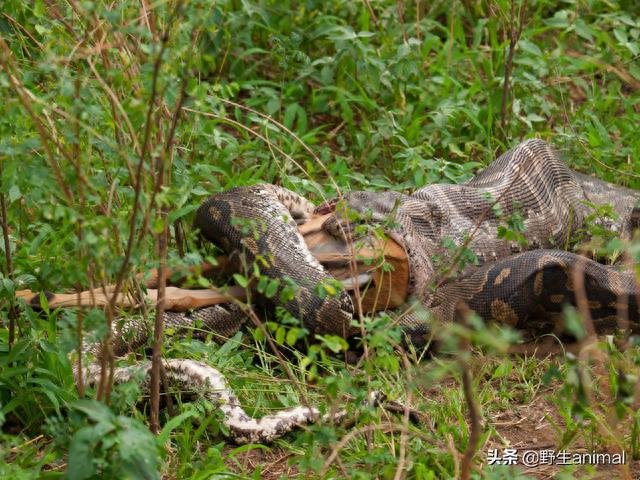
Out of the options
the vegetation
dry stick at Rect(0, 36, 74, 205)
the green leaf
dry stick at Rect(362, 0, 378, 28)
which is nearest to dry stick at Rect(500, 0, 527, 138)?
the vegetation

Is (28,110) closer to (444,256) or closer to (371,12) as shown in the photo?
(444,256)

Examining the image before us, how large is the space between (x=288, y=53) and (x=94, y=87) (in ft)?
10.3

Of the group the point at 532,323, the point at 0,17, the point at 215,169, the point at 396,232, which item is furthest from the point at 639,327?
the point at 0,17

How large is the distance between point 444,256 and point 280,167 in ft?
4.08

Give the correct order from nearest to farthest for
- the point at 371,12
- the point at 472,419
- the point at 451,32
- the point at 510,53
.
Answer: the point at 472,419 → the point at 510,53 → the point at 371,12 → the point at 451,32

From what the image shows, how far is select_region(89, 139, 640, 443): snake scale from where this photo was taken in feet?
16.4

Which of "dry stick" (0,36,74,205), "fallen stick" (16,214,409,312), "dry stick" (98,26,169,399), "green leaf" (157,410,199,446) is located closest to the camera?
"dry stick" (98,26,169,399)

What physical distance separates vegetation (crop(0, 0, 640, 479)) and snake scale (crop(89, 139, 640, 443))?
20 centimetres

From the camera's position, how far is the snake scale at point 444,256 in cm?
500

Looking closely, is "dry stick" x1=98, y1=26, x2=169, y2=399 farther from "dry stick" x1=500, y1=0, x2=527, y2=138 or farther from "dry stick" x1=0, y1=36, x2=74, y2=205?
"dry stick" x1=500, y1=0, x2=527, y2=138

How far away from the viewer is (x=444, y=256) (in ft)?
17.6

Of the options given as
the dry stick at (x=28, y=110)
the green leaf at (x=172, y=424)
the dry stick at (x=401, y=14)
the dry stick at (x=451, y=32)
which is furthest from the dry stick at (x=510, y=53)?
the dry stick at (x=28, y=110)

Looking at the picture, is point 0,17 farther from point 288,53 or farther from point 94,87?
point 288,53

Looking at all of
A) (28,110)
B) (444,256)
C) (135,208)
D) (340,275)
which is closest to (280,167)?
(340,275)
